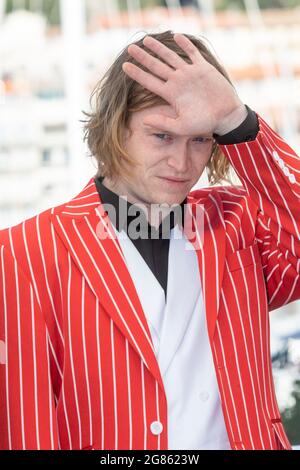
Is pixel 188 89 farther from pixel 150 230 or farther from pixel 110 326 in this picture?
pixel 110 326

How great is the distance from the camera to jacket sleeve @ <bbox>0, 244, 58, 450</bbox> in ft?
5.07

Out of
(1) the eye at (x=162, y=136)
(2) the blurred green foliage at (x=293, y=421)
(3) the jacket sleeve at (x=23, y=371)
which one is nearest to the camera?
(3) the jacket sleeve at (x=23, y=371)

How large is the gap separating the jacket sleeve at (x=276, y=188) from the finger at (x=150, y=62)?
17 cm

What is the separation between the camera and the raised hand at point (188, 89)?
5.16 feet

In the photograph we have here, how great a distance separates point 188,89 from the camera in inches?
61.9

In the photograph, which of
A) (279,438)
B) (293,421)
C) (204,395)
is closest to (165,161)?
(204,395)

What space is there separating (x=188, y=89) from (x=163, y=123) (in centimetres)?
7

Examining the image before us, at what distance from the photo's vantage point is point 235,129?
5.34 ft

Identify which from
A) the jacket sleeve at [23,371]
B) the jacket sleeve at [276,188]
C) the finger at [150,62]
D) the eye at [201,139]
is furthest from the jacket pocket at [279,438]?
the finger at [150,62]

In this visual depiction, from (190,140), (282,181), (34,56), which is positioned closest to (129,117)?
(190,140)

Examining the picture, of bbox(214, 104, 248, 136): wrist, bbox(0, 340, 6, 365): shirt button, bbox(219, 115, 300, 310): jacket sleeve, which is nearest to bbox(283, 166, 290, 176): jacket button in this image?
bbox(219, 115, 300, 310): jacket sleeve

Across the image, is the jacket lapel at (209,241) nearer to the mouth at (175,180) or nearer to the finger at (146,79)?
the mouth at (175,180)

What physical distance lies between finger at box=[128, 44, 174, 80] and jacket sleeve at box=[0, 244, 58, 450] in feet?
1.33

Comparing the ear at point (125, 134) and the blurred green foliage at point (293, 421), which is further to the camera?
the blurred green foliage at point (293, 421)
